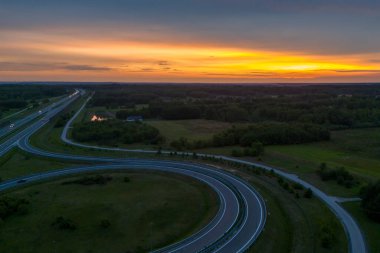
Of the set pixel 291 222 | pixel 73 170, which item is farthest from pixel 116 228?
pixel 73 170

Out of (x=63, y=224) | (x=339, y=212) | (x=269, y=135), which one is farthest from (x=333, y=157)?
(x=63, y=224)

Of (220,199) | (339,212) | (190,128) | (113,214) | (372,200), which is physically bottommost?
(190,128)

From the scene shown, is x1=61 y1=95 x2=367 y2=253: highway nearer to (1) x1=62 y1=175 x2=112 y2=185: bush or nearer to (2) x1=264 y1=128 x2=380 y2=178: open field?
(2) x1=264 y1=128 x2=380 y2=178: open field

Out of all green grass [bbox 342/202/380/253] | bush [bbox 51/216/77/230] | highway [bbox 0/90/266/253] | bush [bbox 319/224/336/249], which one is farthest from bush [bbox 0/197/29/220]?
green grass [bbox 342/202/380/253]

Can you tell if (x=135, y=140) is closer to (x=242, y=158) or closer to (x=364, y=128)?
(x=242, y=158)

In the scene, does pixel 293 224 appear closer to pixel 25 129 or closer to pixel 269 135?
pixel 269 135

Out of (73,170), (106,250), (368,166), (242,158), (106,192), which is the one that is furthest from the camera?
(242,158)

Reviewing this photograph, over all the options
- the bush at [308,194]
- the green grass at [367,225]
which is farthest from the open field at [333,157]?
the green grass at [367,225]

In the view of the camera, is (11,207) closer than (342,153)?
Yes
